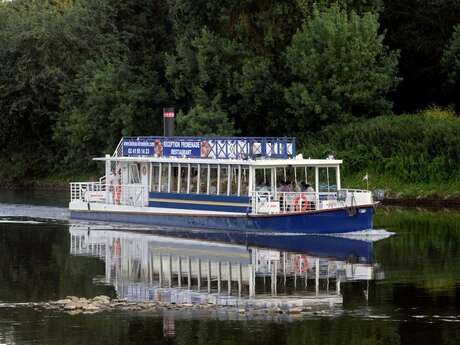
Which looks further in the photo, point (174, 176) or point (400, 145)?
point (400, 145)

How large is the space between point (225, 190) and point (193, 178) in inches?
82.8

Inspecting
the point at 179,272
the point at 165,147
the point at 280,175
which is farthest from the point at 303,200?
the point at 179,272

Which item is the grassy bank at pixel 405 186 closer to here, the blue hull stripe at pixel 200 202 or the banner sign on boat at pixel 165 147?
the banner sign on boat at pixel 165 147

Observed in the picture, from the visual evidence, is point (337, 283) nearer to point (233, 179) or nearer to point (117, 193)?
point (233, 179)

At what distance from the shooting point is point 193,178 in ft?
171

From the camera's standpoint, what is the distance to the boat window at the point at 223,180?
50.5 metres

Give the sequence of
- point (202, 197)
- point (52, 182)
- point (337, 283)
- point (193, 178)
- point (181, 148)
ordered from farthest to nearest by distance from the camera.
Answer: point (52, 182) < point (181, 148) < point (193, 178) < point (202, 197) < point (337, 283)

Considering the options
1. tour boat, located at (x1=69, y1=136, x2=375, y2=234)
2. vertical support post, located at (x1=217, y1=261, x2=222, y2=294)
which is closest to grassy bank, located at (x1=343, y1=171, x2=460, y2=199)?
tour boat, located at (x1=69, y1=136, x2=375, y2=234)

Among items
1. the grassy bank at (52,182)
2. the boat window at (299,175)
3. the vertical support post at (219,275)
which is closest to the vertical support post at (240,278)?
the vertical support post at (219,275)

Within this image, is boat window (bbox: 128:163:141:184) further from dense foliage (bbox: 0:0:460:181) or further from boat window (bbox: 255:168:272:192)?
dense foliage (bbox: 0:0:460:181)

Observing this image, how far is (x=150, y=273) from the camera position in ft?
124

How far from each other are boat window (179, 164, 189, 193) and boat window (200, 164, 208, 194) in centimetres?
99

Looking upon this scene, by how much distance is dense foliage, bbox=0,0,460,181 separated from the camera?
6962cm

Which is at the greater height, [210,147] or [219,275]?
[210,147]
